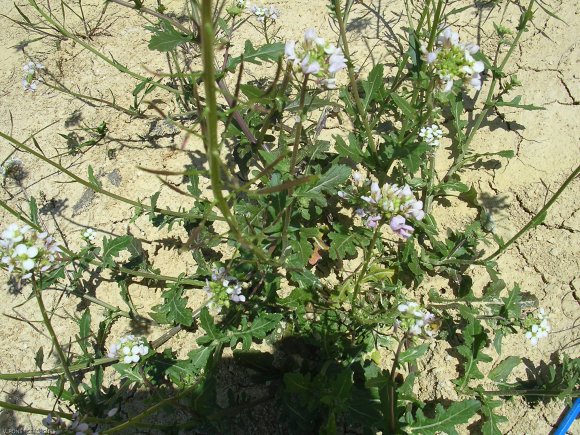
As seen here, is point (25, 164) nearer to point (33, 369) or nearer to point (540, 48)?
point (33, 369)

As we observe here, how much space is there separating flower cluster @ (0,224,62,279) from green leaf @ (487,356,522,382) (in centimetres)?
263

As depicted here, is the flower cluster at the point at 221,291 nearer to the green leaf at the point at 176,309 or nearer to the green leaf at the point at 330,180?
the green leaf at the point at 176,309

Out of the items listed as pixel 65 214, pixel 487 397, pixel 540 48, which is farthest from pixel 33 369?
pixel 540 48

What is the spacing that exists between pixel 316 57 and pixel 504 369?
7.34 feet

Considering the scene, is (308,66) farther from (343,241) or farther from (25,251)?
(25,251)

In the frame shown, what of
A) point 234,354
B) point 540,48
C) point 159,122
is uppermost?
point 159,122

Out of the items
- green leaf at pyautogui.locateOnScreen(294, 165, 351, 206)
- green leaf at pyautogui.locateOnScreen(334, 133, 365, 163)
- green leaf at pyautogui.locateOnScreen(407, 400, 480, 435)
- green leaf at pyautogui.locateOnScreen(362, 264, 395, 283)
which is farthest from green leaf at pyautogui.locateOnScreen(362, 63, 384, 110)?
green leaf at pyautogui.locateOnScreen(407, 400, 480, 435)

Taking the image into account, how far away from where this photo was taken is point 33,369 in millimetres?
3100

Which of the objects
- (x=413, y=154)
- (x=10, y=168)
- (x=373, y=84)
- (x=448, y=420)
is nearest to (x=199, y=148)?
(x=10, y=168)

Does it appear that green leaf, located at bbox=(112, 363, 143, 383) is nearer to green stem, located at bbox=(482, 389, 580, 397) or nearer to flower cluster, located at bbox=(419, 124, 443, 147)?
green stem, located at bbox=(482, 389, 580, 397)

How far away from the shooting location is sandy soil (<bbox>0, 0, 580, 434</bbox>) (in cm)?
305

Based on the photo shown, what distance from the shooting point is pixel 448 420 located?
251 centimetres

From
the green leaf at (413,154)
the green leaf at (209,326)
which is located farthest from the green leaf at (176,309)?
the green leaf at (413,154)

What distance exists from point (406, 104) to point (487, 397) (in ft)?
6.01
